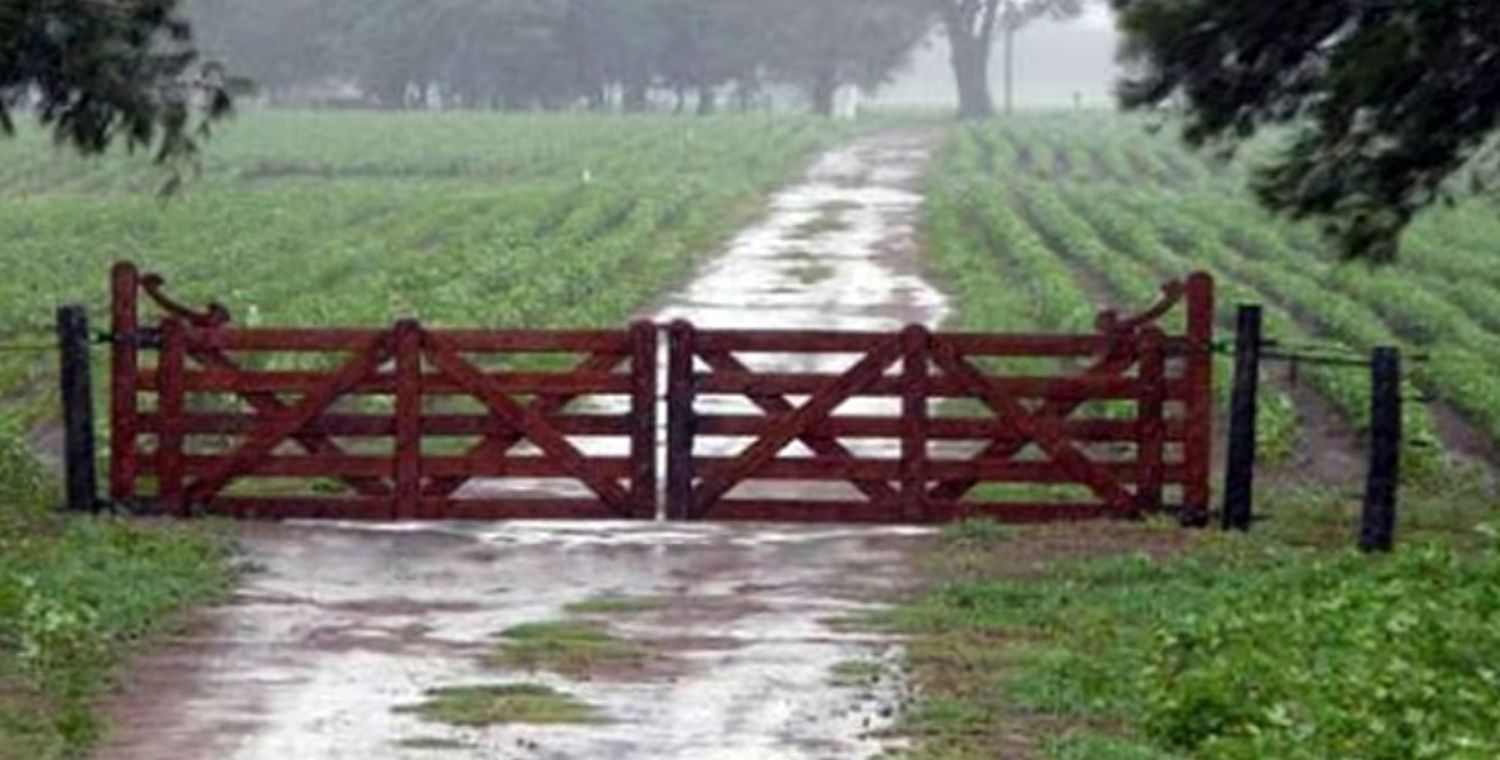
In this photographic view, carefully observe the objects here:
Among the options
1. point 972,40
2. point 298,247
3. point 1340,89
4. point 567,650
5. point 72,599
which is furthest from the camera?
point 972,40

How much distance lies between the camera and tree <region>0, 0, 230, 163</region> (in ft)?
80.4

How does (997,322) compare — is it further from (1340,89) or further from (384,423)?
(384,423)

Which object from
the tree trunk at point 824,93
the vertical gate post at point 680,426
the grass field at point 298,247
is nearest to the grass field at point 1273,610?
the vertical gate post at point 680,426

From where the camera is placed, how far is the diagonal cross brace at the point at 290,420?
22172 millimetres

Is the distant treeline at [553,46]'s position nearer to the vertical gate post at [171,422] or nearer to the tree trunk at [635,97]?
the tree trunk at [635,97]

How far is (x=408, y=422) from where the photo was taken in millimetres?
22359

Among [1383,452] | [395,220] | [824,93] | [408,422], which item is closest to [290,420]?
[408,422]

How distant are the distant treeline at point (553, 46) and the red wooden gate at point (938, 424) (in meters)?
98.6

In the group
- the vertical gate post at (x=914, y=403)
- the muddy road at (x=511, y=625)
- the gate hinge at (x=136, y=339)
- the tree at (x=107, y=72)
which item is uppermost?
the tree at (x=107, y=72)

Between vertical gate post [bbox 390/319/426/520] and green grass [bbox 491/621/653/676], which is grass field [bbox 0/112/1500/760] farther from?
vertical gate post [bbox 390/319/426/520]

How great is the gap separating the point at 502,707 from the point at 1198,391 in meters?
8.32

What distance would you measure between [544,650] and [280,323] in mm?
20245

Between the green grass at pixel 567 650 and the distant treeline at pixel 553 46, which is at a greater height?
the green grass at pixel 567 650

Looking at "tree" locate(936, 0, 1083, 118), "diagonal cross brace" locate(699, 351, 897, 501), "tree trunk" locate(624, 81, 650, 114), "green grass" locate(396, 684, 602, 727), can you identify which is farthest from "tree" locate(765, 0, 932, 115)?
"green grass" locate(396, 684, 602, 727)
